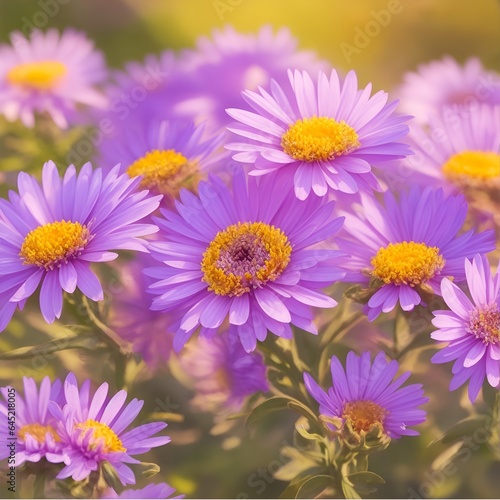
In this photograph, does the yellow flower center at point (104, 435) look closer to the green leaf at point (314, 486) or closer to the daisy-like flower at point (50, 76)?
the green leaf at point (314, 486)

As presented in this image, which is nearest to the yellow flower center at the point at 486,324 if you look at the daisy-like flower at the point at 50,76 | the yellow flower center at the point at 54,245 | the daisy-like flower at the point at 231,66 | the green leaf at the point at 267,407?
the green leaf at the point at 267,407

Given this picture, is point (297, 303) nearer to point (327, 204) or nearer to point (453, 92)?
point (327, 204)

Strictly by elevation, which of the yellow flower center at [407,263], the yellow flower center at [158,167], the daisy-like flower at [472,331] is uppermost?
the yellow flower center at [158,167]

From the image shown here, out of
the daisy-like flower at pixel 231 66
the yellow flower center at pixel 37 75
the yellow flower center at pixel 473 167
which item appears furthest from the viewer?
the yellow flower center at pixel 37 75

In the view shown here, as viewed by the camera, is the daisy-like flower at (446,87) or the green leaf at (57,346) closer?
the green leaf at (57,346)

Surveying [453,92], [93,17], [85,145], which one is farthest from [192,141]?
[93,17]

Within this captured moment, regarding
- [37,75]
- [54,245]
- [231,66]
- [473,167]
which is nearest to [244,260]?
→ [54,245]

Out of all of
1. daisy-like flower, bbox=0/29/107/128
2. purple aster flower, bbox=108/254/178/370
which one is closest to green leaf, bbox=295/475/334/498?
purple aster flower, bbox=108/254/178/370
